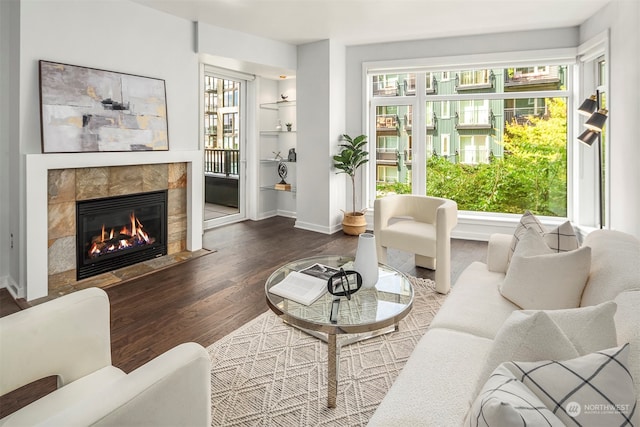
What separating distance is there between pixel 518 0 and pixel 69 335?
15.0 ft

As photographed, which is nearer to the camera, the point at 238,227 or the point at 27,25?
the point at 27,25

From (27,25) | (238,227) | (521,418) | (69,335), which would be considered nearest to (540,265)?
(521,418)

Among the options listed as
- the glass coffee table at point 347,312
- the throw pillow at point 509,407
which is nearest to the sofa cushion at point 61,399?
the glass coffee table at point 347,312

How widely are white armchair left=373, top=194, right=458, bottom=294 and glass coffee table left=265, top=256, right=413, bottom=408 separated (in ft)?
3.63

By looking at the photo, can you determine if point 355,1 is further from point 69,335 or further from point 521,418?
point 521,418

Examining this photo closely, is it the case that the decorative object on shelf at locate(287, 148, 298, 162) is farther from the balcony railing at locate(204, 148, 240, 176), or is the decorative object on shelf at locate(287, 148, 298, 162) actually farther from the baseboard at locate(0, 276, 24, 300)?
the baseboard at locate(0, 276, 24, 300)

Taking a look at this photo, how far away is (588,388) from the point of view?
845 mm

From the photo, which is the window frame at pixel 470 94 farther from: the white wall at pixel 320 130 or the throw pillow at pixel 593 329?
the throw pillow at pixel 593 329

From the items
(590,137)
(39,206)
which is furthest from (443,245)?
(39,206)

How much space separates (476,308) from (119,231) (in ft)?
11.3

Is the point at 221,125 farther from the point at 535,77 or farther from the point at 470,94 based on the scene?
the point at 535,77

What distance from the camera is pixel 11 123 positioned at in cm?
326

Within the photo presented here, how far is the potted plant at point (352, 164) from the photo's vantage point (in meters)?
5.36

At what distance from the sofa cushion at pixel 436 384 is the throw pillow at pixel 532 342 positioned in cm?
13
